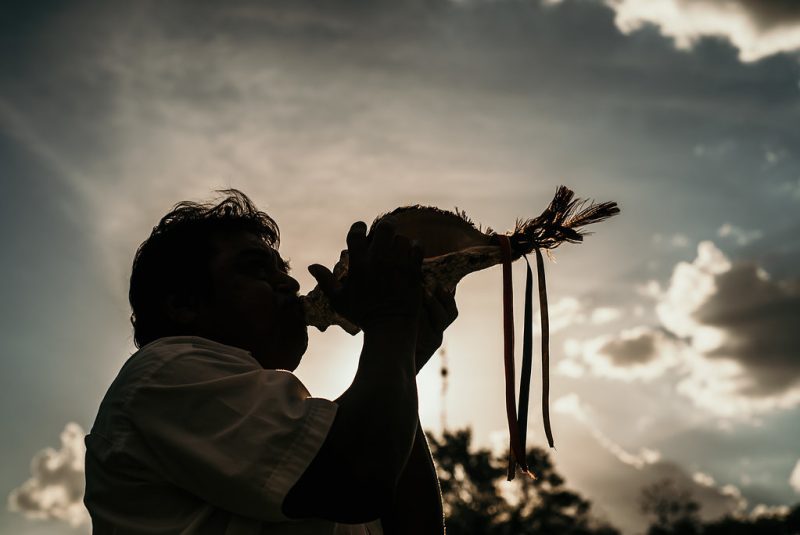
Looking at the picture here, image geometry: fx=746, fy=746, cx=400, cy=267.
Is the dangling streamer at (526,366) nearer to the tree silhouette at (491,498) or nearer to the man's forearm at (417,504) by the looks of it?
the man's forearm at (417,504)

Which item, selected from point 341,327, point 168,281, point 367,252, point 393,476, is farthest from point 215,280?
point 393,476

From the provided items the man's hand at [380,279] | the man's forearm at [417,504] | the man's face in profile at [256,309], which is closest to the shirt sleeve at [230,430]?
the man's hand at [380,279]

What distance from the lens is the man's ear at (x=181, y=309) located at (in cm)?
224

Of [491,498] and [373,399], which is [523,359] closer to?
[373,399]

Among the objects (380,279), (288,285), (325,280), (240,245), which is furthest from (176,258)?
(380,279)

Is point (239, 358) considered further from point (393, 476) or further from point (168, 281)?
point (168, 281)

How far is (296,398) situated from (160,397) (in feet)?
0.98

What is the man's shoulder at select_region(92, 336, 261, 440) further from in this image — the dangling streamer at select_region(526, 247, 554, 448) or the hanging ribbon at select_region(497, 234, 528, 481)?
the dangling streamer at select_region(526, 247, 554, 448)

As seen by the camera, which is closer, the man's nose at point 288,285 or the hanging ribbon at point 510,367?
the hanging ribbon at point 510,367

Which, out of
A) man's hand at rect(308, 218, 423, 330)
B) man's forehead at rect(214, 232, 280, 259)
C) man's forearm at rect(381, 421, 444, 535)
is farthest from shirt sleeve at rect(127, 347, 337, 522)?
man's forearm at rect(381, 421, 444, 535)

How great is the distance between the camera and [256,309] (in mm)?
2191

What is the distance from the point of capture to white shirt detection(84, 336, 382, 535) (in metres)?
1.51

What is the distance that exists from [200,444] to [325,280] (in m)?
0.55

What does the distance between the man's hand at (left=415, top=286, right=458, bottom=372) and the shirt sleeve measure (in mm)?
742
